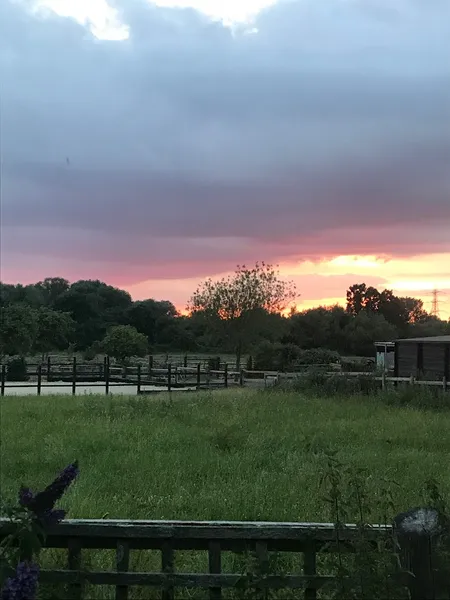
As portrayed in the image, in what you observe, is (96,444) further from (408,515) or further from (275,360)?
(275,360)

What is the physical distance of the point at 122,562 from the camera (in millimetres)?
3146

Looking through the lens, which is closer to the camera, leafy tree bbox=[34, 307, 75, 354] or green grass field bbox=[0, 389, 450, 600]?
green grass field bbox=[0, 389, 450, 600]

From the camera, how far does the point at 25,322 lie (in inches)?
1784

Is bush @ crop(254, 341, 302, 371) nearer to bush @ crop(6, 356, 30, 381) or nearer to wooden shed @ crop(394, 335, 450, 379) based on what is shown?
wooden shed @ crop(394, 335, 450, 379)

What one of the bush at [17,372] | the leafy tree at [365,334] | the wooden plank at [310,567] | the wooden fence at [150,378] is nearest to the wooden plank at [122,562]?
the wooden plank at [310,567]

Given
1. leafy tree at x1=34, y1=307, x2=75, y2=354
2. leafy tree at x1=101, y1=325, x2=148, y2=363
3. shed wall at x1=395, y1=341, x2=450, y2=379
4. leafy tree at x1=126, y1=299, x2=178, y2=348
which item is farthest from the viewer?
leafy tree at x1=126, y1=299, x2=178, y2=348

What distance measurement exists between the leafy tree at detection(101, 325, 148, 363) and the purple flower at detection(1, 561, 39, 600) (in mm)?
44296

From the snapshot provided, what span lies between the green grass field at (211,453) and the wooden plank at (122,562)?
2.17m

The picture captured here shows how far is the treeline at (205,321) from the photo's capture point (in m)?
47.2

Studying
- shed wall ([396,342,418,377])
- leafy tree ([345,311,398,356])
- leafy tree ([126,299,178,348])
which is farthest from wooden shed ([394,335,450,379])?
leafy tree ([126,299,178,348])

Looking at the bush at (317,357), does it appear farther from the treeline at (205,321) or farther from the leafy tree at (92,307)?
the leafy tree at (92,307)

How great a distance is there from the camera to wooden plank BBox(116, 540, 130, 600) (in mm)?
3145

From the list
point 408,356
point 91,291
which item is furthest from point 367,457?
point 91,291

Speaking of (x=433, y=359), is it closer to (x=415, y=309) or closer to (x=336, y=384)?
(x=336, y=384)
